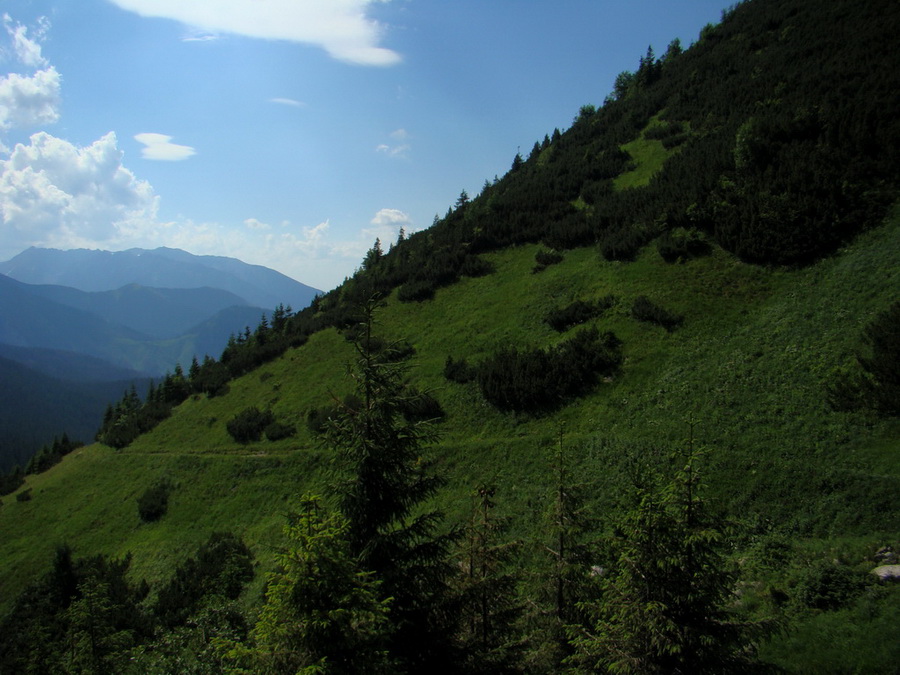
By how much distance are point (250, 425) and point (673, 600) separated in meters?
45.8

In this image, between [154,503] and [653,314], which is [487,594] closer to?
[653,314]

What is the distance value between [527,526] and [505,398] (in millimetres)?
12298

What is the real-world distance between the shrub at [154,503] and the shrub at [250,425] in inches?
301

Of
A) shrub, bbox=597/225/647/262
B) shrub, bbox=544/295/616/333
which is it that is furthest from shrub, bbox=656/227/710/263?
shrub, bbox=544/295/616/333

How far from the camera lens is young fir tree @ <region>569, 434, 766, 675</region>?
26.1 ft

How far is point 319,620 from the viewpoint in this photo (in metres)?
6.91

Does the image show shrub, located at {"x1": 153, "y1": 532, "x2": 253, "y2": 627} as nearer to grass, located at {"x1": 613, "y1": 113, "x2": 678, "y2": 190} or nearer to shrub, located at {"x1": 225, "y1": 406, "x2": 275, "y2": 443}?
shrub, located at {"x1": 225, "y1": 406, "x2": 275, "y2": 443}

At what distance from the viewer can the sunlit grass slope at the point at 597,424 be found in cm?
1897

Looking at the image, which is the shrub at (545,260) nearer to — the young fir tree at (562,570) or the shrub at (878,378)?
the shrub at (878,378)

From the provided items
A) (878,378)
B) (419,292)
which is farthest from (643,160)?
(878,378)

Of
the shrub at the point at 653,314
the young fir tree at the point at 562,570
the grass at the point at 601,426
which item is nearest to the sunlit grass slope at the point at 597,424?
the grass at the point at 601,426

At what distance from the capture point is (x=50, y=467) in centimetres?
6444

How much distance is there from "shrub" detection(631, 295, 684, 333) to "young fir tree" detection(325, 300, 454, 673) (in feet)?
91.6

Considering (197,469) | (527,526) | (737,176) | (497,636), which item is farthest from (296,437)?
(737,176)
